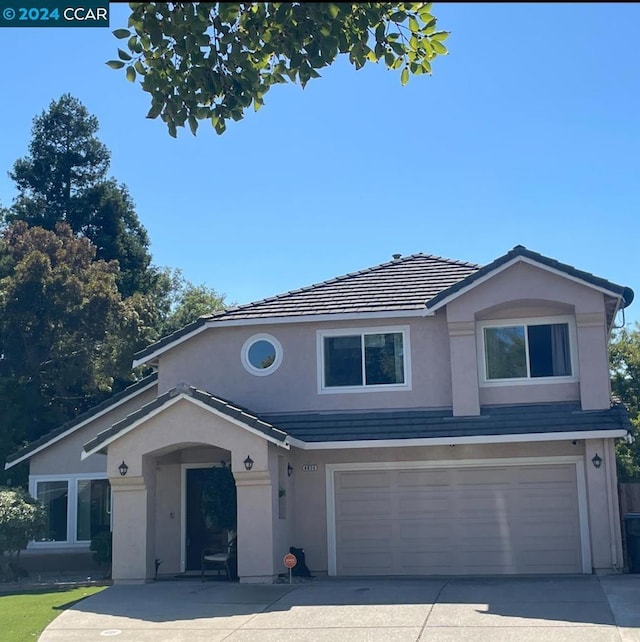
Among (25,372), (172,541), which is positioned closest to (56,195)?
(25,372)

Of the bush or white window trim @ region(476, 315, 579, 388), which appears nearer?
white window trim @ region(476, 315, 579, 388)

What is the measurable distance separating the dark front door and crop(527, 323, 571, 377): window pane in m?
7.20

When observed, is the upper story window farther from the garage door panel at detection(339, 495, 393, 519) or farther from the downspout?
the garage door panel at detection(339, 495, 393, 519)

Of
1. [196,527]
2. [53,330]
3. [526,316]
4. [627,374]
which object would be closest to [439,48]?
[526,316]

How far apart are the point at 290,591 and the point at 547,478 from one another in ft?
19.2

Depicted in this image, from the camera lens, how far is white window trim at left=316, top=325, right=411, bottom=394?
18.9 meters

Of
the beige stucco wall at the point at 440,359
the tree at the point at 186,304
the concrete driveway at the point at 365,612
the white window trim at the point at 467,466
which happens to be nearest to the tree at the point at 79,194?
the tree at the point at 186,304

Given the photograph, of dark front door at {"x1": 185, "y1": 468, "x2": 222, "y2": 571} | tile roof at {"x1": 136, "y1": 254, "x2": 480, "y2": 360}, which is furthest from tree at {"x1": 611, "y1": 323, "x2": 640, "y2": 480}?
dark front door at {"x1": 185, "y1": 468, "x2": 222, "y2": 571}

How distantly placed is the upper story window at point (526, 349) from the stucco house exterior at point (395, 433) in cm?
3

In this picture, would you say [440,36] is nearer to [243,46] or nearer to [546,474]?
[243,46]

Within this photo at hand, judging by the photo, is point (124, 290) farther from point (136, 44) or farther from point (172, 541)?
point (136, 44)

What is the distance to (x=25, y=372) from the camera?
1071 inches

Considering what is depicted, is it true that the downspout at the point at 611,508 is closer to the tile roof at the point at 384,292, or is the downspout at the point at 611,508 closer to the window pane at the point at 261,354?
the tile roof at the point at 384,292

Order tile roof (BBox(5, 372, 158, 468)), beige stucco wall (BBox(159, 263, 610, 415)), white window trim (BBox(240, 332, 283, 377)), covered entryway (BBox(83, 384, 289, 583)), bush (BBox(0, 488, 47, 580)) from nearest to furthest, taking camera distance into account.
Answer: covered entryway (BBox(83, 384, 289, 583))
beige stucco wall (BBox(159, 263, 610, 415))
bush (BBox(0, 488, 47, 580))
white window trim (BBox(240, 332, 283, 377))
tile roof (BBox(5, 372, 158, 468))
